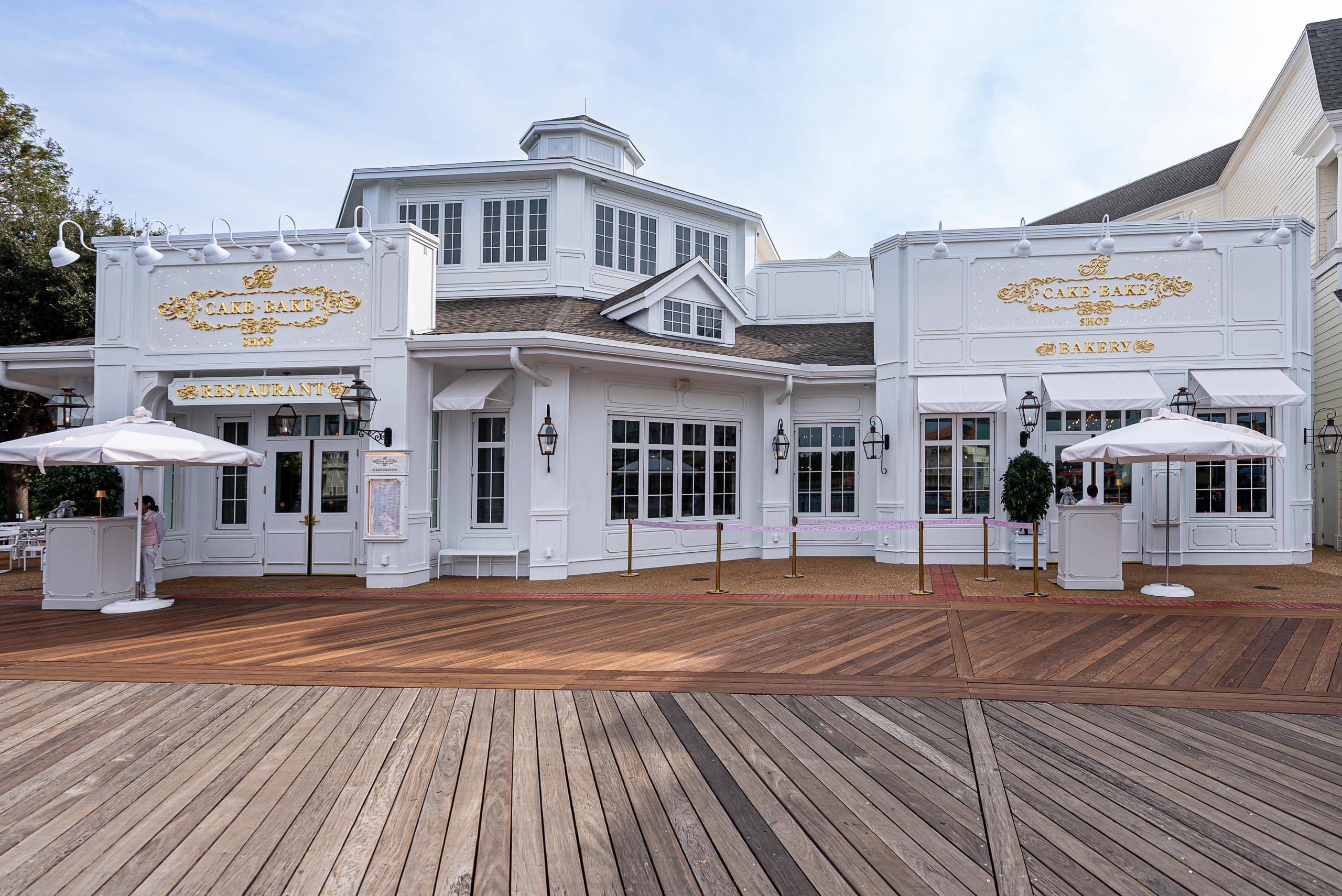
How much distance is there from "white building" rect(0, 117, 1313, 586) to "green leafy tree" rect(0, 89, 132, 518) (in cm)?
581

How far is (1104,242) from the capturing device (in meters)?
11.6

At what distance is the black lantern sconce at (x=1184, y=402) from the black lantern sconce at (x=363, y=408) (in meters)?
12.6

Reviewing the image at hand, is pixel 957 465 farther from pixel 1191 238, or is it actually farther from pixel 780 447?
pixel 1191 238

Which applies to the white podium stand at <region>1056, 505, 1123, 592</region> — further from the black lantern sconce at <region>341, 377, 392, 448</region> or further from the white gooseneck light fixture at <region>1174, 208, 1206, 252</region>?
the black lantern sconce at <region>341, 377, 392, 448</region>

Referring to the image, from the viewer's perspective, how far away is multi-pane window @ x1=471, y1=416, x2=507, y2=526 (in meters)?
11.9

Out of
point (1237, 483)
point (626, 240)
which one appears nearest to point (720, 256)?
point (626, 240)

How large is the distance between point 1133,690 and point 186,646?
8.31m

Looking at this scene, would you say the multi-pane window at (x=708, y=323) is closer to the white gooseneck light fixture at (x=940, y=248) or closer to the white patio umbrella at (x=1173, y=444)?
the white gooseneck light fixture at (x=940, y=248)

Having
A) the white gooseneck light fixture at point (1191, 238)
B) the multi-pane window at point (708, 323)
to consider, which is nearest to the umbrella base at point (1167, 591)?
the white gooseneck light fixture at point (1191, 238)

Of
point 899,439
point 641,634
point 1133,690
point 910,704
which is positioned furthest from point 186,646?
point 899,439

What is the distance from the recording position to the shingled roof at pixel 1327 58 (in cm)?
1425

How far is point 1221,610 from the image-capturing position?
8602mm

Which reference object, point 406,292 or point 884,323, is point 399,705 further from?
point 884,323

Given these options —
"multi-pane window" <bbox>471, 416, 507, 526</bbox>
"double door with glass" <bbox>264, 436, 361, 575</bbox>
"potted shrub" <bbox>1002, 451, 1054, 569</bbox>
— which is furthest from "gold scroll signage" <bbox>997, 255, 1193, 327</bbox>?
"double door with glass" <bbox>264, 436, 361, 575</bbox>
